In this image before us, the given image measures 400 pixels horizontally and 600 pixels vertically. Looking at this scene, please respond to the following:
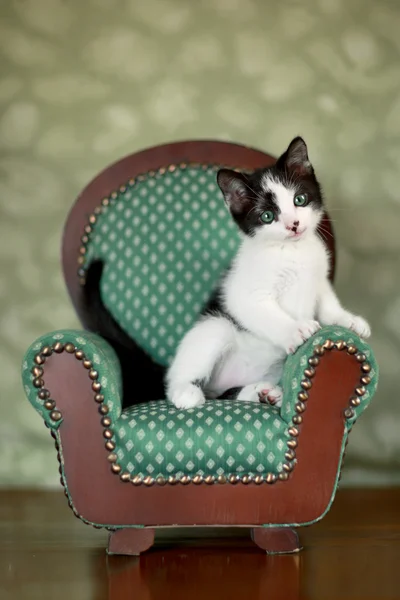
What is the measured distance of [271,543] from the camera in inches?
74.0

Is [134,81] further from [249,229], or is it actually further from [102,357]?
[102,357]

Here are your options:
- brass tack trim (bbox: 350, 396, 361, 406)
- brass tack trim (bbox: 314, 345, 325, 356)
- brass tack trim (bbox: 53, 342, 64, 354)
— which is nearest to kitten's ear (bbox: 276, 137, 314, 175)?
brass tack trim (bbox: 314, 345, 325, 356)

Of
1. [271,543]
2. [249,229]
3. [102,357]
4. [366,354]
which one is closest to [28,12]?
[249,229]

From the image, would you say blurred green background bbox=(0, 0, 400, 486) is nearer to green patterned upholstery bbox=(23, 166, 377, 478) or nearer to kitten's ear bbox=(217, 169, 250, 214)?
green patterned upholstery bbox=(23, 166, 377, 478)

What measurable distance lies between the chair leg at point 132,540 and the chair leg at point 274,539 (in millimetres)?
278

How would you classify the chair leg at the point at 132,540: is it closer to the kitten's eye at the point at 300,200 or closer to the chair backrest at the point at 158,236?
the chair backrest at the point at 158,236

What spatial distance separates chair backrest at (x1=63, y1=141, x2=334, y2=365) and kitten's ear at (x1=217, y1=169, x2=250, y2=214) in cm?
47

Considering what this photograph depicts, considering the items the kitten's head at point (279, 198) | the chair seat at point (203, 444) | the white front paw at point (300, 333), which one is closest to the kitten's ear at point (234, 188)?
the kitten's head at point (279, 198)

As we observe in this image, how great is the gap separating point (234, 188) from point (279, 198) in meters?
0.15

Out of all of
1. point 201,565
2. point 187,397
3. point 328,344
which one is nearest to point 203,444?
point 187,397

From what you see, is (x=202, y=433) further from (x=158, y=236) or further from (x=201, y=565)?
(x=158, y=236)

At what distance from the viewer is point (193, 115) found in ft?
9.39

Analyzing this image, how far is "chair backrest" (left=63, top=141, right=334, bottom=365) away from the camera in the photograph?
8.31 feet

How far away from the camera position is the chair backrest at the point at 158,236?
253 cm
